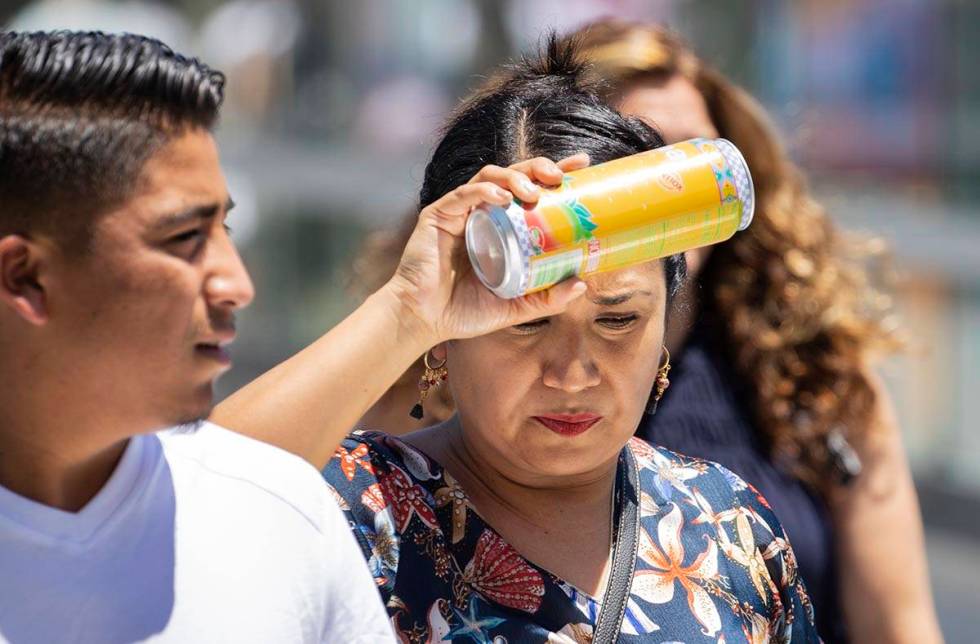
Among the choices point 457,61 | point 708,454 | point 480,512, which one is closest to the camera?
point 480,512

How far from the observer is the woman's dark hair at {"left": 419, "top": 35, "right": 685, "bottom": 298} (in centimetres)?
216

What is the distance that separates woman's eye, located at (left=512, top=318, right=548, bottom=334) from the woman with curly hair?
0.57 m

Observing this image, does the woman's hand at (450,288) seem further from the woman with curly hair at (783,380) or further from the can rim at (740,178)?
the woman with curly hair at (783,380)

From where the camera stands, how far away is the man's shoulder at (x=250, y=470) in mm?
1633

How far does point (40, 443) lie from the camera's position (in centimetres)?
154

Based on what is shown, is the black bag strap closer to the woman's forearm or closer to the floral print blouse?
the floral print blouse

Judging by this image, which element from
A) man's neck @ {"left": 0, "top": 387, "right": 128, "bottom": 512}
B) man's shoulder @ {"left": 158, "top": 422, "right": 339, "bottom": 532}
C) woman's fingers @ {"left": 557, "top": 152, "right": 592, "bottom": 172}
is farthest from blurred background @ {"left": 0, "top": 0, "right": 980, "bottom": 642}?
man's neck @ {"left": 0, "top": 387, "right": 128, "bottom": 512}

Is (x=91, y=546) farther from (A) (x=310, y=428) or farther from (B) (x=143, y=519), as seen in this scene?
(A) (x=310, y=428)

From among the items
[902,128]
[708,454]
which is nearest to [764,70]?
[902,128]

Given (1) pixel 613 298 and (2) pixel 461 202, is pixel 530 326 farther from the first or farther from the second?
(2) pixel 461 202

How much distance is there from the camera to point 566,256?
1.83 meters

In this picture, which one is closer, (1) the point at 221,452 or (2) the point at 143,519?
(2) the point at 143,519

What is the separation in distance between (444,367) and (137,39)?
85cm

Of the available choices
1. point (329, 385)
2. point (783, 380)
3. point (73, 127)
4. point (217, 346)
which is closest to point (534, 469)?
point (329, 385)
